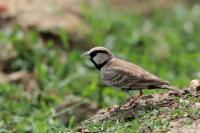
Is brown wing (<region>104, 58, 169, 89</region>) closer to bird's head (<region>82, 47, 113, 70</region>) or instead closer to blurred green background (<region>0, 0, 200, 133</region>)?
bird's head (<region>82, 47, 113, 70</region>)

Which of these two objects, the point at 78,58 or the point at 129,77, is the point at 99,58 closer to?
the point at 129,77

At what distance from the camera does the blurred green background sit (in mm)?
11086

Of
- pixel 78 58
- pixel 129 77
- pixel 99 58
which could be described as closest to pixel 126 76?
pixel 129 77

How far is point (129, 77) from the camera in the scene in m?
8.40

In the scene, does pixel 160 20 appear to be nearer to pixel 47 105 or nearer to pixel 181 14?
pixel 181 14

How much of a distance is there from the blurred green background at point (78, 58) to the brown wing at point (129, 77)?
1415 millimetres

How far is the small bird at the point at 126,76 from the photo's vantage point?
8.26 metres

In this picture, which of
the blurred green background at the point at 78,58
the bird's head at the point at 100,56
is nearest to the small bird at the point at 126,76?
the bird's head at the point at 100,56

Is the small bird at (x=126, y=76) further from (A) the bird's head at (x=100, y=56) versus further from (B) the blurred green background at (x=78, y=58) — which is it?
(B) the blurred green background at (x=78, y=58)

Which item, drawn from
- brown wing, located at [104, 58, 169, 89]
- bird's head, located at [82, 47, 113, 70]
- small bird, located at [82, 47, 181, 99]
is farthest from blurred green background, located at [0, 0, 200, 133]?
brown wing, located at [104, 58, 169, 89]

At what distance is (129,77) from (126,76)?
0.12ft

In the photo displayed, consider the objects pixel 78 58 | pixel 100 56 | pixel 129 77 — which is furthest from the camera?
pixel 78 58

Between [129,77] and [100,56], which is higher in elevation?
[100,56]

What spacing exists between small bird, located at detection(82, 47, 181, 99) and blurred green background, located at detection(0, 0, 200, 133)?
1.26 meters
